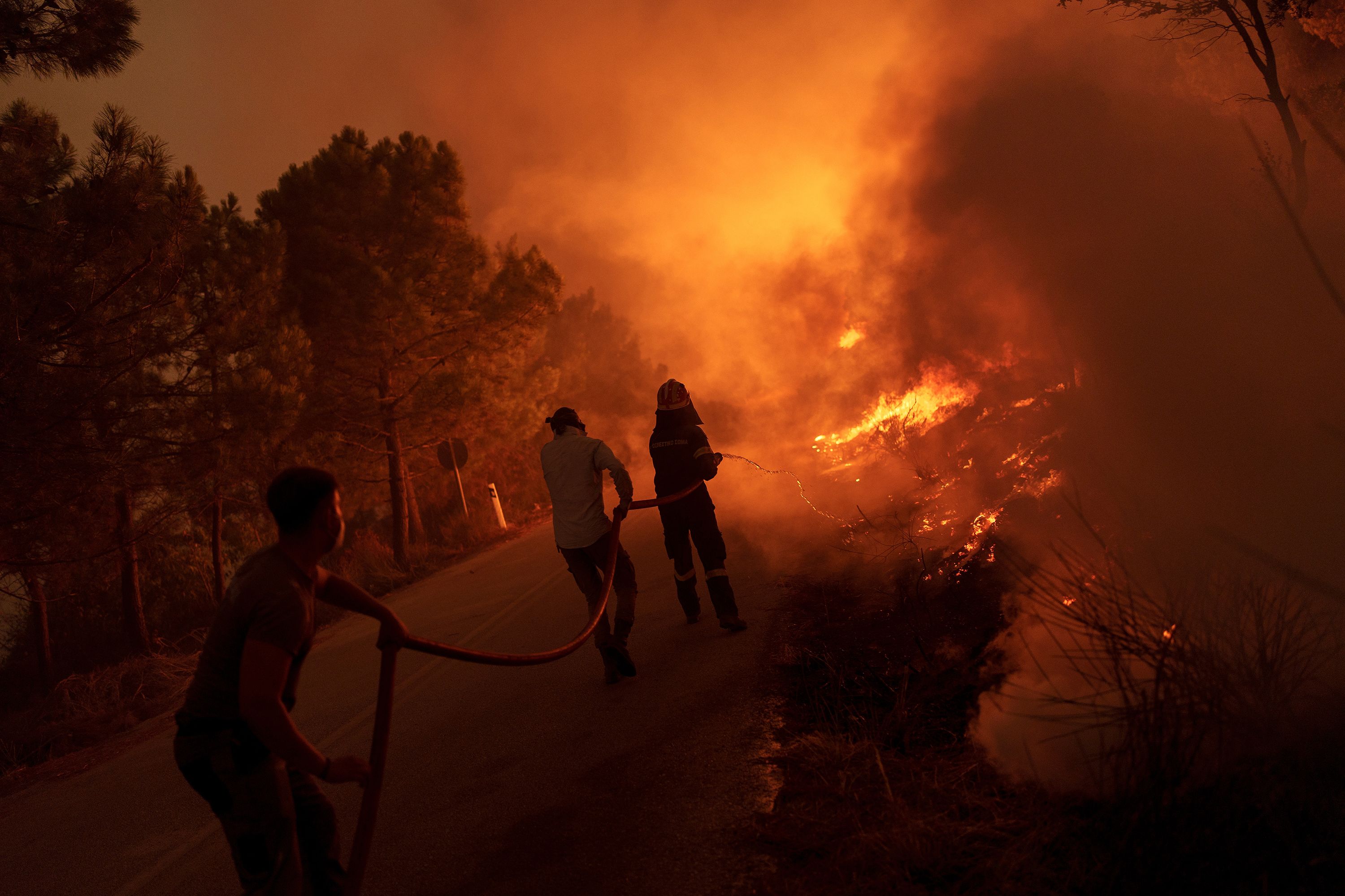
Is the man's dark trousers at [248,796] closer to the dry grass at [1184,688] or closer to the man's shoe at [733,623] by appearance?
the dry grass at [1184,688]

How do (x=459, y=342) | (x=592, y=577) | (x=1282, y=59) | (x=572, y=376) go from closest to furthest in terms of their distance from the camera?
(x=592, y=577) → (x=1282, y=59) → (x=459, y=342) → (x=572, y=376)

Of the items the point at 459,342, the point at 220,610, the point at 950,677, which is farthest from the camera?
the point at 459,342

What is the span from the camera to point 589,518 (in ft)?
19.6

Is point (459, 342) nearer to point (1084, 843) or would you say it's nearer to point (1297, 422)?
point (1297, 422)

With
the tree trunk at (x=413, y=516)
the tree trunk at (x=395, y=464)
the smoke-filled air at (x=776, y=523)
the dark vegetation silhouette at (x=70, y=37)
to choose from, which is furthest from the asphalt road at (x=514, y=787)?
the tree trunk at (x=413, y=516)

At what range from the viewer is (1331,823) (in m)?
2.69

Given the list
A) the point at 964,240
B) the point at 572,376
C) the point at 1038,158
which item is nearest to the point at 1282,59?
the point at 1038,158

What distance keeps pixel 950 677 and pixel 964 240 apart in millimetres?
9527

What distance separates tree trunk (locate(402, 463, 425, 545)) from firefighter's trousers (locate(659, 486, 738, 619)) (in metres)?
15.5

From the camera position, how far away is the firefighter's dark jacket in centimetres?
689

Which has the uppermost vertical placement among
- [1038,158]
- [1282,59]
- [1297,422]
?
[1282,59]

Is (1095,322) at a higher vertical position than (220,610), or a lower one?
higher

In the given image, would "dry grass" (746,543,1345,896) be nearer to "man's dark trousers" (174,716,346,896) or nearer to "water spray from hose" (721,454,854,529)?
"man's dark trousers" (174,716,346,896)

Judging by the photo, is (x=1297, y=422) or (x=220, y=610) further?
(x=1297, y=422)
